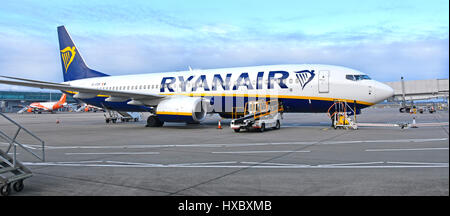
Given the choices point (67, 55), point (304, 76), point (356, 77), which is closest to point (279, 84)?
point (304, 76)

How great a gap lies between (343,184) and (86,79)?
27.2 metres

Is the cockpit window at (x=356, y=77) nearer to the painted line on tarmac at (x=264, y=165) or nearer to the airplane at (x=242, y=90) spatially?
the airplane at (x=242, y=90)

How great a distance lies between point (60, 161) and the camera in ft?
29.8

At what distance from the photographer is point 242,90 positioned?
66.0ft

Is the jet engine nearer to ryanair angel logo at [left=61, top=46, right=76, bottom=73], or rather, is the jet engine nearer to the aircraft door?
the aircraft door

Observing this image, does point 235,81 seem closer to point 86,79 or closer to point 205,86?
point 205,86

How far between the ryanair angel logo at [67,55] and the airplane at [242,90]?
27.5 feet

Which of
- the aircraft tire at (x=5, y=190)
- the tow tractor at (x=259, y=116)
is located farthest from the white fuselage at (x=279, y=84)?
the aircraft tire at (x=5, y=190)

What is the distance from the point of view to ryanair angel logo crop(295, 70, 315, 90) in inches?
734

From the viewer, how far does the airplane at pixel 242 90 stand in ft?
59.0

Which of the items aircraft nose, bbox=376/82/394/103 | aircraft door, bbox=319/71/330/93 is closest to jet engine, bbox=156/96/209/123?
aircraft door, bbox=319/71/330/93

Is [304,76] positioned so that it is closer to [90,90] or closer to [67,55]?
[90,90]

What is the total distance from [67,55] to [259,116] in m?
19.5

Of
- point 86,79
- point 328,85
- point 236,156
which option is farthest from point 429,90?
point 236,156
